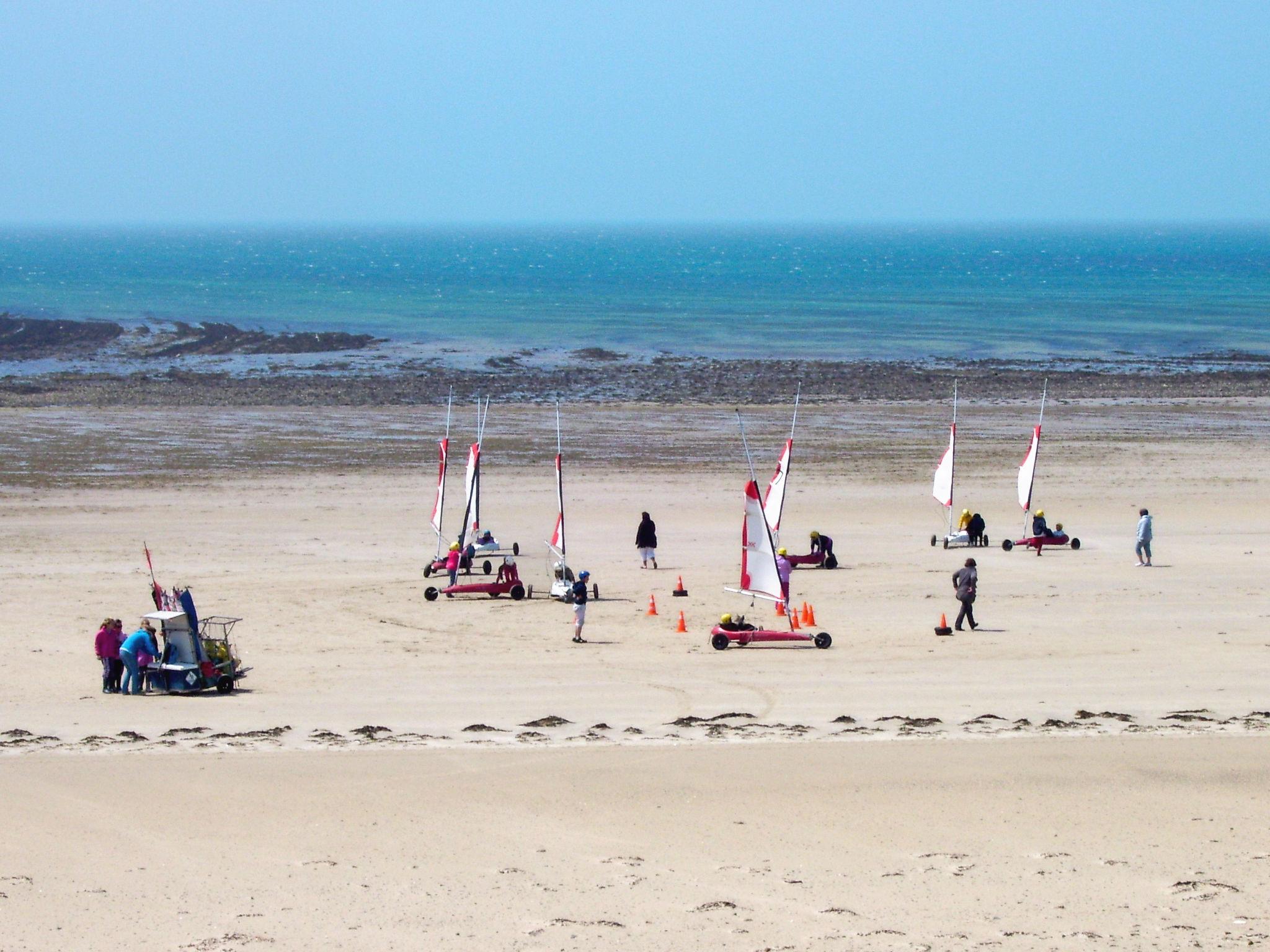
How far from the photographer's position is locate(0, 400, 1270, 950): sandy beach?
10859mm

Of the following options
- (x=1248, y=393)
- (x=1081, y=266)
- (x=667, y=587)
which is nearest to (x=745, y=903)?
(x=667, y=587)

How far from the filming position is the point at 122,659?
1750 cm

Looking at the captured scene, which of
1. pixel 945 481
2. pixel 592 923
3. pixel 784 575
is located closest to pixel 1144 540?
pixel 945 481

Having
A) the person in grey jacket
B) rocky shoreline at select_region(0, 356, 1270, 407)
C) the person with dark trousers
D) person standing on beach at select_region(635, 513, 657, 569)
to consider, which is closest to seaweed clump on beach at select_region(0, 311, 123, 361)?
rocky shoreline at select_region(0, 356, 1270, 407)

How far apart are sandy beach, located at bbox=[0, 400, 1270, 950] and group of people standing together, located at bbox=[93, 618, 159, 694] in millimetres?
442

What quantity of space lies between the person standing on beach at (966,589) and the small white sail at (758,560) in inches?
98.6

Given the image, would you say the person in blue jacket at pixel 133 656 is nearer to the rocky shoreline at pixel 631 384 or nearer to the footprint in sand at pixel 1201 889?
the footprint in sand at pixel 1201 889

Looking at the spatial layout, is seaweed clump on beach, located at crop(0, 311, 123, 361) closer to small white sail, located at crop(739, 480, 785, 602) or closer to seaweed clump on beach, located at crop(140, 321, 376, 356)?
seaweed clump on beach, located at crop(140, 321, 376, 356)

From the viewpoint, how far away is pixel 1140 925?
10469 mm

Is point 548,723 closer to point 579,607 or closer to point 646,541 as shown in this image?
point 579,607

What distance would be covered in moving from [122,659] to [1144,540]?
17.1 m

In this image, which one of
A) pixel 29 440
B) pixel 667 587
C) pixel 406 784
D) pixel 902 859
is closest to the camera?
pixel 902 859

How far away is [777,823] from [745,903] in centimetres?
181

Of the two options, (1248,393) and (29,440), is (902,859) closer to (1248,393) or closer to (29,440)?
(29,440)
